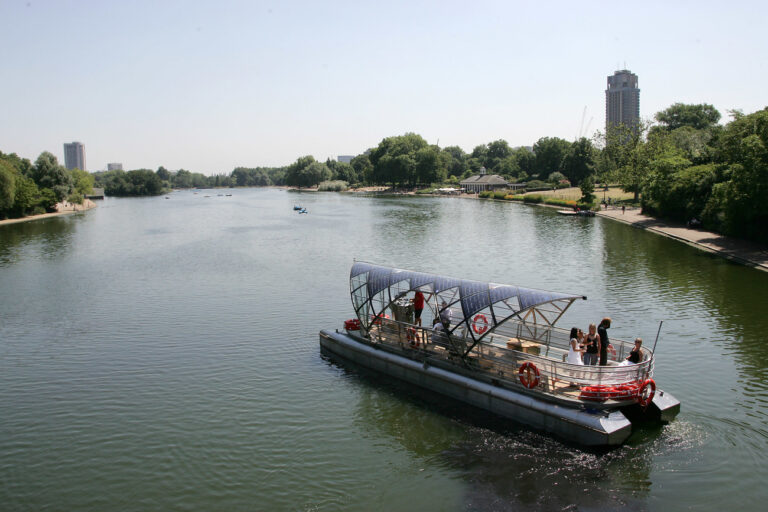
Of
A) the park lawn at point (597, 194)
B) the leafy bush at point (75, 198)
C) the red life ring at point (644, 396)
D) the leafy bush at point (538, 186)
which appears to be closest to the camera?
the red life ring at point (644, 396)

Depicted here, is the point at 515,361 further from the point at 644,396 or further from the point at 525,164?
the point at 525,164

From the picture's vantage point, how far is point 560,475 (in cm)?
1527

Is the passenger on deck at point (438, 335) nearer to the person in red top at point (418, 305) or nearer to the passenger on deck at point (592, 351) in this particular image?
the person in red top at point (418, 305)

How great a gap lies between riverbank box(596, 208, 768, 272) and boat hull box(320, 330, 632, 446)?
1302 inches

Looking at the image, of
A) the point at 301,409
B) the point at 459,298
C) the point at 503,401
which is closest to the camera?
the point at 503,401

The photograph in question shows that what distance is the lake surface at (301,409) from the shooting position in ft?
49.7

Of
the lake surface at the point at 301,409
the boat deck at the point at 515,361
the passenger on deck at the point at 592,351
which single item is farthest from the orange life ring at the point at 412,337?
the passenger on deck at the point at 592,351

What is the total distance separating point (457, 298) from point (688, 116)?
590ft

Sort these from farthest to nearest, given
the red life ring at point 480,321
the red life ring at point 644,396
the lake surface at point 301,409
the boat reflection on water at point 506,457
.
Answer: the red life ring at point 480,321 → the red life ring at point 644,396 → the lake surface at point 301,409 → the boat reflection on water at point 506,457

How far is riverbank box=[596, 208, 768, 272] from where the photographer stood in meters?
44.7

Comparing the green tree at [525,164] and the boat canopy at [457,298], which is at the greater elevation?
the green tree at [525,164]

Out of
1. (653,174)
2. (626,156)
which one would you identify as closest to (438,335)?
(653,174)

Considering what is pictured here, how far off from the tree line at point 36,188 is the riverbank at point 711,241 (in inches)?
3916

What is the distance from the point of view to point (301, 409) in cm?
2027
